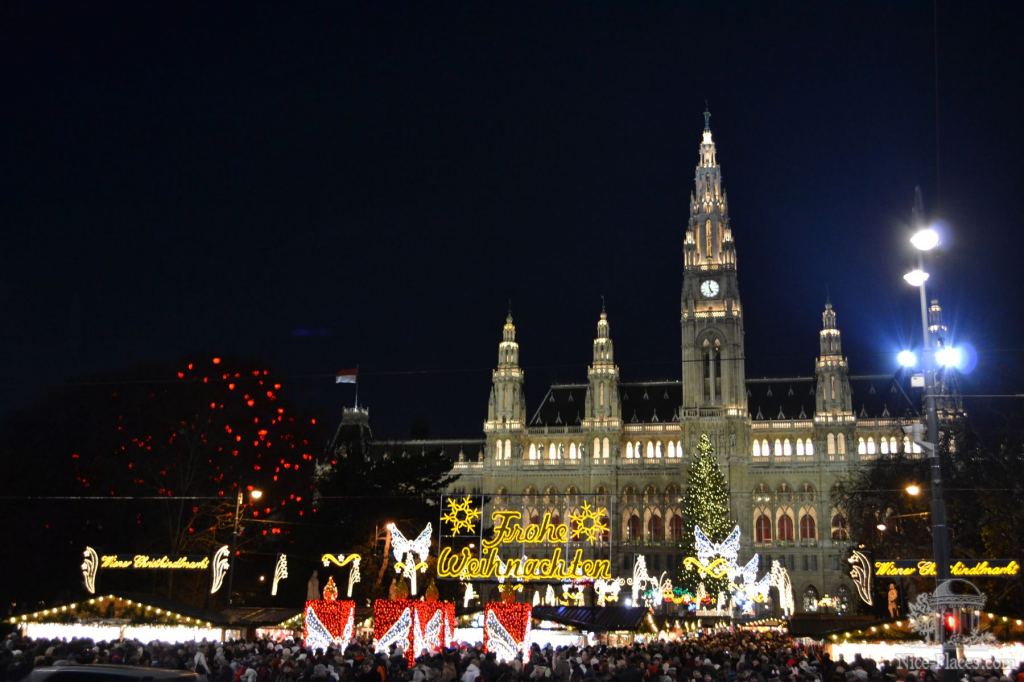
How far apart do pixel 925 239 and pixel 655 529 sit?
67.9 meters

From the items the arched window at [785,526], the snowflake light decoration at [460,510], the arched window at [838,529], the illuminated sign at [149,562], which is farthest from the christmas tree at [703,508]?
the illuminated sign at [149,562]

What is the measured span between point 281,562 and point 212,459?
4.92 metres

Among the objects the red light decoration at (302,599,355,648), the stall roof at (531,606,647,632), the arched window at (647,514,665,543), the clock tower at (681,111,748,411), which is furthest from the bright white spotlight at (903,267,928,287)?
the arched window at (647,514,665,543)

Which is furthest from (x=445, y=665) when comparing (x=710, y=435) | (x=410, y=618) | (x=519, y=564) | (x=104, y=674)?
(x=710, y=435)

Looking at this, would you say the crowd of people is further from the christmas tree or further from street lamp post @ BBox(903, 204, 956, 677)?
the christmas tree

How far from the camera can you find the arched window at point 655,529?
261 ft

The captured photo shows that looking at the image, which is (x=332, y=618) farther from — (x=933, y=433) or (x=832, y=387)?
(x=832, y=387)

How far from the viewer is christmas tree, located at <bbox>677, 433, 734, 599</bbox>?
220 feet

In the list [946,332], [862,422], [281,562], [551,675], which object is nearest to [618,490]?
[862,422]

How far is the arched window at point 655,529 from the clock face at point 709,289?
751 inches

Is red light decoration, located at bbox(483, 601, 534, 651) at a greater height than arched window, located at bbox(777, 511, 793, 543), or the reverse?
arched window, located at bbox(777, 511, 793, 543)

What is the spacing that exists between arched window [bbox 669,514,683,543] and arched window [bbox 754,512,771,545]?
5.94m

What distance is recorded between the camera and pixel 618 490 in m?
81.1

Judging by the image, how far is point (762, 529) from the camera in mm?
77812
